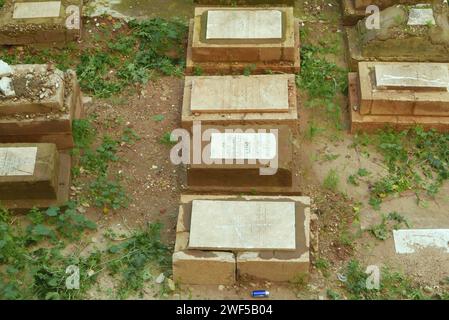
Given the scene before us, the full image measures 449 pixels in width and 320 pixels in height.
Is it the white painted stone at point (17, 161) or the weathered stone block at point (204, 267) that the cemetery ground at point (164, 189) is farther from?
the white painted stone at point (17, 161)

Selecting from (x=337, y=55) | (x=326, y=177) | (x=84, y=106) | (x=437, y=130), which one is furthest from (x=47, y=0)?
(x=437, y=130)

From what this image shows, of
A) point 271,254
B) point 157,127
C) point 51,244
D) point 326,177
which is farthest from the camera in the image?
point 157,127

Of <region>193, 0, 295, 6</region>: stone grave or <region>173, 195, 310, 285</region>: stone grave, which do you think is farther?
<region>193, 0, 295, 6</region>: stone grave

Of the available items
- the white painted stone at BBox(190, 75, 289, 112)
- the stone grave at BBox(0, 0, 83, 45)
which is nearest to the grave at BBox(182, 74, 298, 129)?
the white painted stone at BBox(190, 75, 289, 112)

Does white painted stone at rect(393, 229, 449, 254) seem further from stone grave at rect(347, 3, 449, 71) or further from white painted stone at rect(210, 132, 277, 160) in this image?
stone grave at rect(347, 3, 449, 71)

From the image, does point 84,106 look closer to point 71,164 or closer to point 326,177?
point 71,164

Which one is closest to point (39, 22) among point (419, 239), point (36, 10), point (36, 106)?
point (36, 10)
